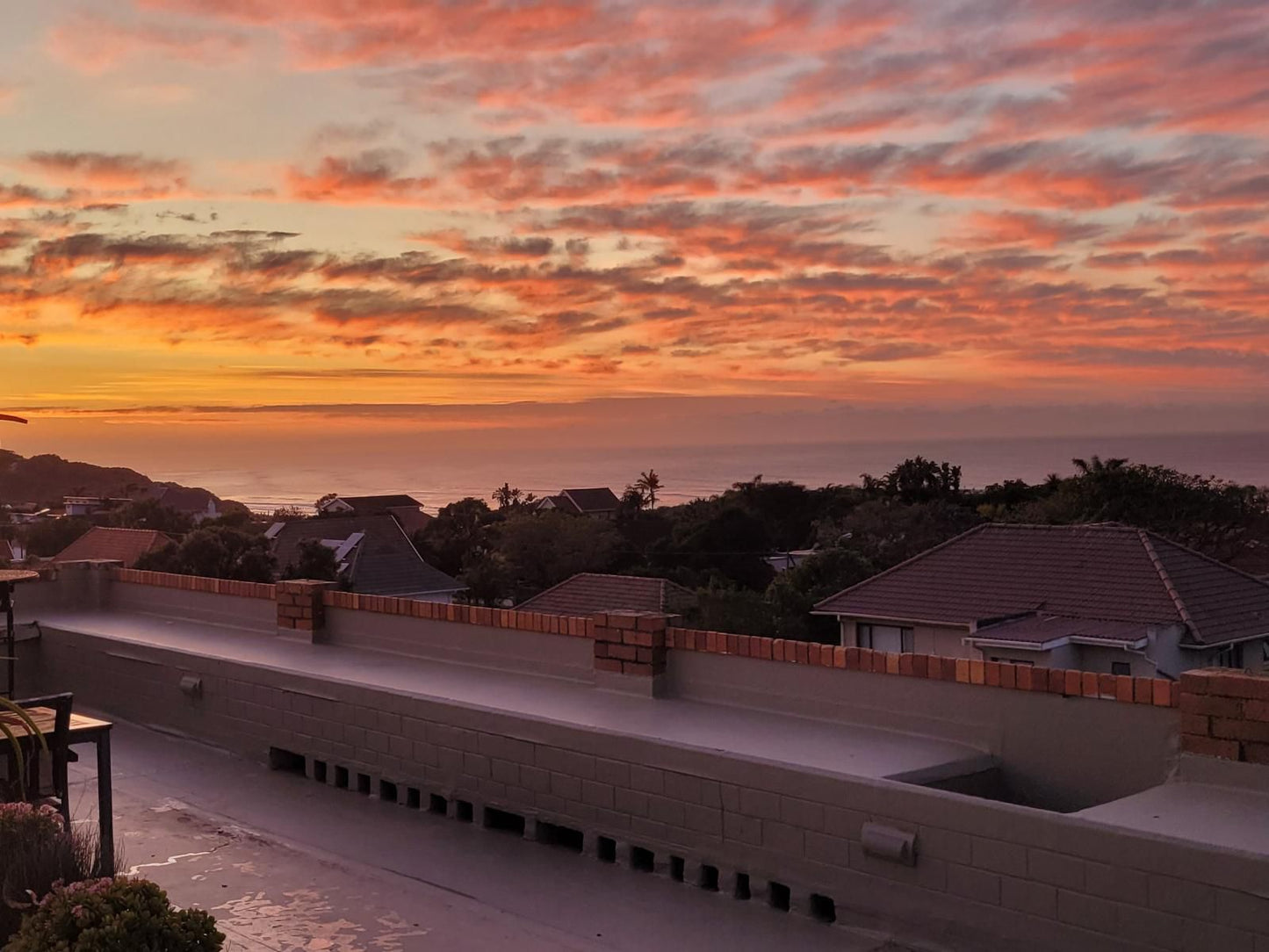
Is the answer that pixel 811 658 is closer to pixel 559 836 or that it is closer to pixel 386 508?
pixel 559 836


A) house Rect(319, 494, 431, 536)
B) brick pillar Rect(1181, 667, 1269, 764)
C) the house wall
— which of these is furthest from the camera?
house Rect(319, 494, 431, 536)

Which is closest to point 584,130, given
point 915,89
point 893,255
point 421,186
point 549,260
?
point 421,186

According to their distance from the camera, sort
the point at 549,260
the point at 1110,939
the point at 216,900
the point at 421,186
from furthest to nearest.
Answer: the point at 549,260, the point at 421,186, the point at 216,900, the point at 1110,939

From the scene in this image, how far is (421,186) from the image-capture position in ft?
60.1

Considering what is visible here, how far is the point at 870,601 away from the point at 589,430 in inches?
5269

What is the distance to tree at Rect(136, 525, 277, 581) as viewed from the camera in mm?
36250

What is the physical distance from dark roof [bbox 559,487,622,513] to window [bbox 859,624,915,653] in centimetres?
5649

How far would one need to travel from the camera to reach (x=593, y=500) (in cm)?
8694

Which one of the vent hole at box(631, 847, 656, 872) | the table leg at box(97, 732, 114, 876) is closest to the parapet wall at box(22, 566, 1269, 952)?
the vent hole at box(631, 847, 656, 872)

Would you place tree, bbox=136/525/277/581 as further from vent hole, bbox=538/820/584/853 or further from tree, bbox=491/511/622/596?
vent hole, bbox=538/820/584/853

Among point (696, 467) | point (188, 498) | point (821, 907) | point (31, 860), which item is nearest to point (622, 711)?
point (821, 907)

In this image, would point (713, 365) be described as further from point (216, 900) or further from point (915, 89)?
point (216, 900)

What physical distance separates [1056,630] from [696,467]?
128553 mm

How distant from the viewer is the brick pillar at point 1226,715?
185 inches
